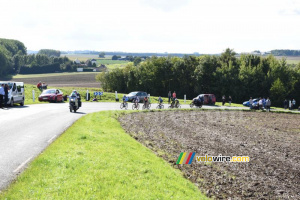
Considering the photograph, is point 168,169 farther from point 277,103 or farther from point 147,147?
point 277,103

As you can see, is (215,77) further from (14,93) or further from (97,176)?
(97,176)

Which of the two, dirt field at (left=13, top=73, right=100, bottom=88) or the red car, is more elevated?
the red car

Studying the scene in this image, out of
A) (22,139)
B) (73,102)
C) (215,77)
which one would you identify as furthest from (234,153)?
(215,77)

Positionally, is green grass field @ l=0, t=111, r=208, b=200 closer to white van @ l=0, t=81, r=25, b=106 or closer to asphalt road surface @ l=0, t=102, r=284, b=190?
asphalt road surface @ l=0, t=102, r=284, b=190

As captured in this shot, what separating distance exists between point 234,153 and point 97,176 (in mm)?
7588

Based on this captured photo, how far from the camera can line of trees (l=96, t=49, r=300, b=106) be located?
65.2 meters

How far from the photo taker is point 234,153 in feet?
45.1

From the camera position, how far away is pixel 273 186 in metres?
10.1

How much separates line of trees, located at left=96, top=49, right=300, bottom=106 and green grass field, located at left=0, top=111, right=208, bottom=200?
57261 millimetres

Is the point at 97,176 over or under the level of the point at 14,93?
under

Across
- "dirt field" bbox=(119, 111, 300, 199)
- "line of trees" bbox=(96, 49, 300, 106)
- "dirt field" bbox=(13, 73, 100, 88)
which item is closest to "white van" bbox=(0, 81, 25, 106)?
"dirt field" bbox=(119, 111, 300, 199)

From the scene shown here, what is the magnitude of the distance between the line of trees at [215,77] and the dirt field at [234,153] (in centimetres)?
4439

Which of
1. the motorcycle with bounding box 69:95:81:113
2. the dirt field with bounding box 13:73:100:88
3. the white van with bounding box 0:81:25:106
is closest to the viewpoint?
the motorcycle with bounding box 69:95:81:113

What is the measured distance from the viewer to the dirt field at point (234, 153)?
9758 mm
